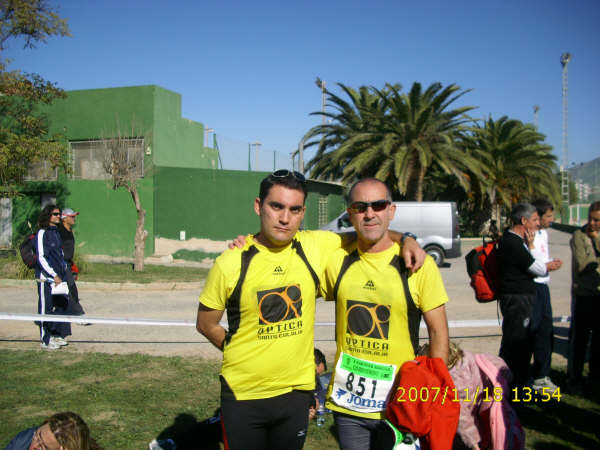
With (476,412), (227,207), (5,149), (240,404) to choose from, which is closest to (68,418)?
(240,404)

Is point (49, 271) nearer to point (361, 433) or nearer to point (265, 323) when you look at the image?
point (265, 323)

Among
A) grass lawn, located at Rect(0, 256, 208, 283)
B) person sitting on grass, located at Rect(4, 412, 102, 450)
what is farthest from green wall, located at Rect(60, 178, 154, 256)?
person sitting on grass, located at Rect(4, 412, 102, 450)

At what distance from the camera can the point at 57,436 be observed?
2885 millimetres

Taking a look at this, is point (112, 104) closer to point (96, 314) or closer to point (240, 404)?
point (96, 314)

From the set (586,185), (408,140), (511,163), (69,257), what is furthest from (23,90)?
(586,185)

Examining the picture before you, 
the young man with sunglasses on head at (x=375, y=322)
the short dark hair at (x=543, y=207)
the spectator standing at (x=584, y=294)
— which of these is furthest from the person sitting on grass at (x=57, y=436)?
the short dark hair at (x=543, y=207)

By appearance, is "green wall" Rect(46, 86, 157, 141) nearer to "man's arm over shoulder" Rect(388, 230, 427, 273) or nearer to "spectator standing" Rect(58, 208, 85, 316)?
"spectator standing" Rect(58, 208, 85, 316)

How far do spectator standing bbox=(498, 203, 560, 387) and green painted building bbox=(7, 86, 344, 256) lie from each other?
53.4ft

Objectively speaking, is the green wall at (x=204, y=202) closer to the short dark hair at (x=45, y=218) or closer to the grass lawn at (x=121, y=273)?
the grass lawn at (x=121, y=273)

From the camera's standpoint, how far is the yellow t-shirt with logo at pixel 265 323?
98.7 inches

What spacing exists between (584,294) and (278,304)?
4.02 m

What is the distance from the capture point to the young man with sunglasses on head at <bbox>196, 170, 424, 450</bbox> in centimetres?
249

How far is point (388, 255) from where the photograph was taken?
2.64 metres

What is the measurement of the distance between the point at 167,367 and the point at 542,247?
4583mm
